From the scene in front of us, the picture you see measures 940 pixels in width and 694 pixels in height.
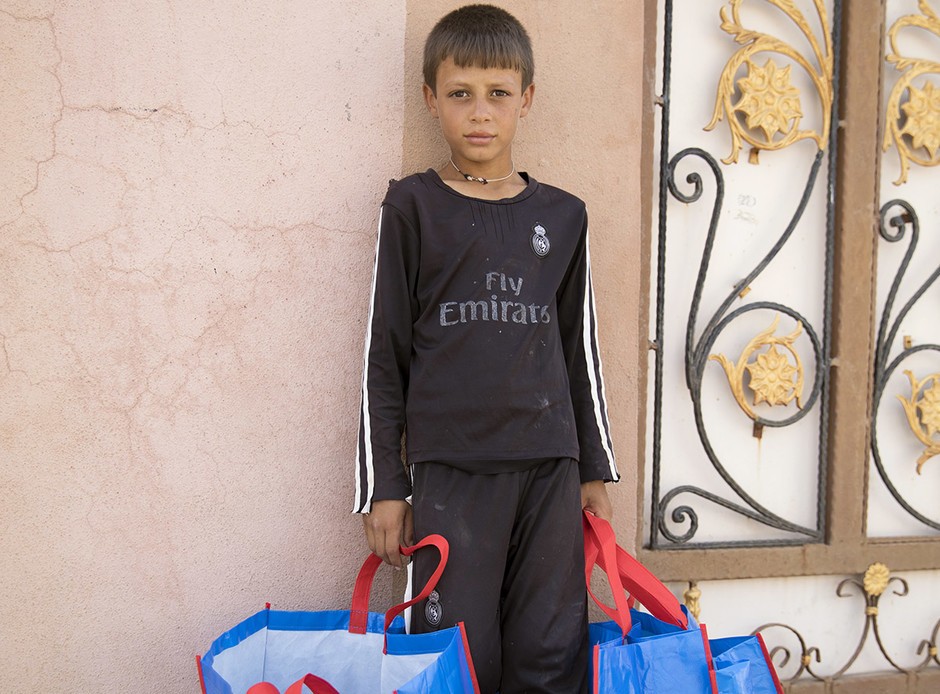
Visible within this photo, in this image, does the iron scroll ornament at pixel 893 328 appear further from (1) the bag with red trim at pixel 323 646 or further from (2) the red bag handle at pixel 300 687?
(2) the red bag handle at pixel 300 687

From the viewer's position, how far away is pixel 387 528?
181 centimetres

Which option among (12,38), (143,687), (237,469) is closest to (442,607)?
(237,469)

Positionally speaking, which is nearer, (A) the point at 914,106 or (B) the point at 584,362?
(B) the point at 584,362

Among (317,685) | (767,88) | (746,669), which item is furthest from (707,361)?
(317,685)

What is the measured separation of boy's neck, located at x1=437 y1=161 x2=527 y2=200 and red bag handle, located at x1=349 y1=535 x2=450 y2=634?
80cm

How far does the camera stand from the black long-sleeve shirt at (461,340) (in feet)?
5.85

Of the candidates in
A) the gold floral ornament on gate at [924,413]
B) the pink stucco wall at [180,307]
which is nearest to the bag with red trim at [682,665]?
the pink stucco wall at [180,307]

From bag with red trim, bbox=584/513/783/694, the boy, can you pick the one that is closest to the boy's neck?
the boy

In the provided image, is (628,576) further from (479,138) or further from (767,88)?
(767,88)

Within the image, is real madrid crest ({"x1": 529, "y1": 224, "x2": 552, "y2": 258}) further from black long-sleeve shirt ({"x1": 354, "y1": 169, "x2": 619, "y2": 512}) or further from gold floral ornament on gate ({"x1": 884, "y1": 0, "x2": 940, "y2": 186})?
gold floral ornament on gate ({"x1": 884, "y1": 0, "x2": 940, "y2": 186})

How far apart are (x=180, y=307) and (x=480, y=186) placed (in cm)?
77

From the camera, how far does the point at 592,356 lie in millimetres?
2027

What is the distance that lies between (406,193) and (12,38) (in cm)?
94

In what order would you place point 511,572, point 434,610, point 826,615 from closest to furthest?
point 434,610 → point 511,572 → point 826,615
